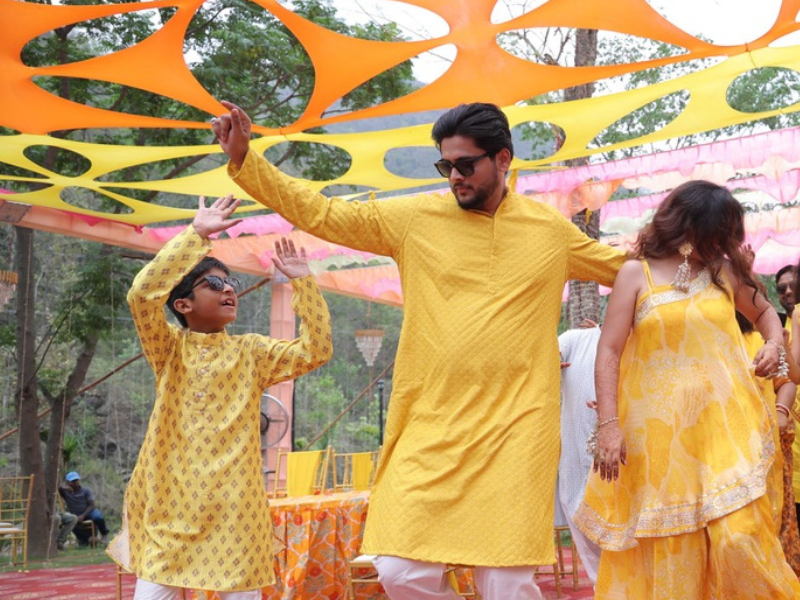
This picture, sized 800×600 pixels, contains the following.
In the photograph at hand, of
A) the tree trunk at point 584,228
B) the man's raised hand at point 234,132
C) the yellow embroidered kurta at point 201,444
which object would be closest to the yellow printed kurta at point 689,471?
the yellow embroidered kurta at point 201,444

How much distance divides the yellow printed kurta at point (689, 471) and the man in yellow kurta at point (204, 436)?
1101mm

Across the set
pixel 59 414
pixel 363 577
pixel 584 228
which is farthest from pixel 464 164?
pixel 59 414

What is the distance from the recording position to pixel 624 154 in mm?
17938

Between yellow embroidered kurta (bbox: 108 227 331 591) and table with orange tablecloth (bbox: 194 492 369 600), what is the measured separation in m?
2.01

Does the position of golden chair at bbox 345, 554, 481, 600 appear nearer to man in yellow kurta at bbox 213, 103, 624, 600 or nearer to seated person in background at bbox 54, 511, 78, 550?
man in yellow kurta at bbox 213, 103, 624, 600

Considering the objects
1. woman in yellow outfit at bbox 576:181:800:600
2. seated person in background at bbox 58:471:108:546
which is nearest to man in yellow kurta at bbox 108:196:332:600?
woman in yellow outfit at bbox 576:181:800:600

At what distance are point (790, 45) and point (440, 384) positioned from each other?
3.82 m

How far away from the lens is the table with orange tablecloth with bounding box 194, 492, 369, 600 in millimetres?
5613

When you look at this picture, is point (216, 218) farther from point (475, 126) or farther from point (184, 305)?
point (475, 126)

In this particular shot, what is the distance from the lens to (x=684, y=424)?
304 cm

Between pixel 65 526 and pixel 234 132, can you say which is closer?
pixel 234 132

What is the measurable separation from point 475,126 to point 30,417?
10.3 m

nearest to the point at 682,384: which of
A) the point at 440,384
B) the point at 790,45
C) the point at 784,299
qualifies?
the point at 440,384

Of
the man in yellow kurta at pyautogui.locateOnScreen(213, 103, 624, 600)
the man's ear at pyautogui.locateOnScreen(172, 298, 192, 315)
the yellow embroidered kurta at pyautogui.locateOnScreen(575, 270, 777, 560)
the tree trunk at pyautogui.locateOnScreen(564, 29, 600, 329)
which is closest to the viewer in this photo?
the man in yellow kurta at pyautogui.locateOnScreen(213, 103, 624, 600)
